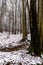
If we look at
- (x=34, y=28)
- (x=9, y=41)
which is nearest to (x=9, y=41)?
(x=9, y=41)

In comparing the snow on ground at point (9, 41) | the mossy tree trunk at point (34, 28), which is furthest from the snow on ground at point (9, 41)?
the mossy tree trunk at point (34, 28)

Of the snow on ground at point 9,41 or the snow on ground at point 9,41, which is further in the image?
the snow on ground at point 9,41

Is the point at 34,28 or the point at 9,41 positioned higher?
the point at 34,28

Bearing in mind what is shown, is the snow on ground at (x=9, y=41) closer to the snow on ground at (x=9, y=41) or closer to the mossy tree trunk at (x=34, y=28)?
the snow on ground at (x=9, y=41)

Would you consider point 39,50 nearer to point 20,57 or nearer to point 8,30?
point 20,57

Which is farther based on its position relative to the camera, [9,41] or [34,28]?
[9,41]

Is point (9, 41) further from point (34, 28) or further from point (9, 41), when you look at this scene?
point (34, 28)

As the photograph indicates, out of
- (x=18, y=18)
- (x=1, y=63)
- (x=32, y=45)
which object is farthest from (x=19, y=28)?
(x=1, y=63)

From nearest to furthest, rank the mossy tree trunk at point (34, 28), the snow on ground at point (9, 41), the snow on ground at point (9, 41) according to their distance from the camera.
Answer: the mossy tree trunk at point (34, 28), the snow on ground at point (9, 41), the snow on ground at point (9, 41)

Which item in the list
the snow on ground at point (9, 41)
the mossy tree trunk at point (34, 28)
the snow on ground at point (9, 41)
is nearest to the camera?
the mossy tree trunk at point (34, 28)

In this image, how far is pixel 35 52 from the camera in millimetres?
8680

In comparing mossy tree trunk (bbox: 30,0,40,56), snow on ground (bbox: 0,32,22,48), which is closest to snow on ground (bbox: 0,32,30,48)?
snow on ground (bbox: 0,32,22,48)

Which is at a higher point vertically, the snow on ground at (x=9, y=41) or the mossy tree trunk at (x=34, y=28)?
the mossy tree trunk at (x=34, y=28)

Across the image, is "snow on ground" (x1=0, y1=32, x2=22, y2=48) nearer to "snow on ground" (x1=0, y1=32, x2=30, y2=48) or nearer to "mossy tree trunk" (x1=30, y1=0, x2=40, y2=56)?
"snow on ground" (x1=0, y1=32, x2=30, y2=48)
